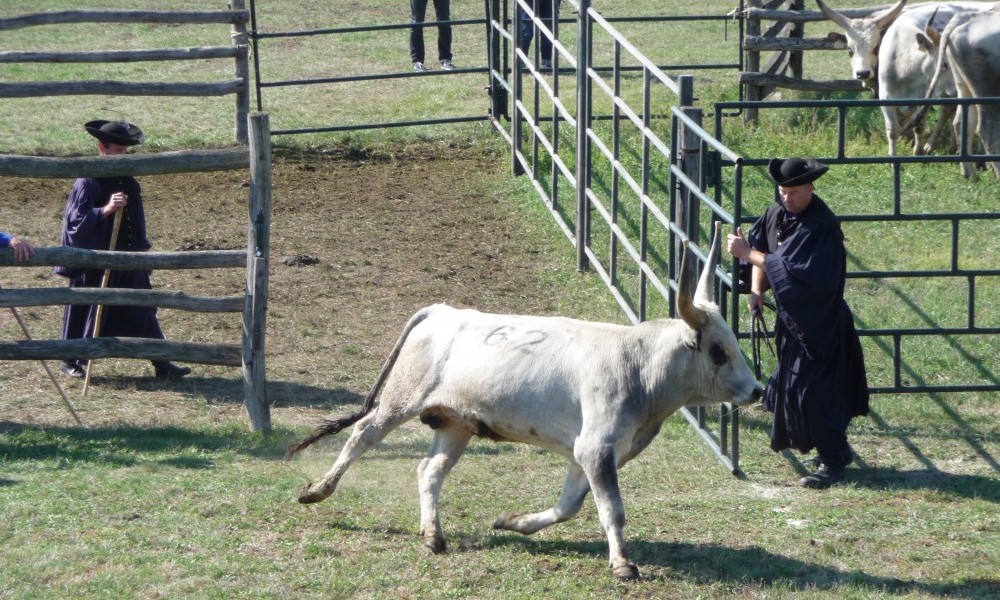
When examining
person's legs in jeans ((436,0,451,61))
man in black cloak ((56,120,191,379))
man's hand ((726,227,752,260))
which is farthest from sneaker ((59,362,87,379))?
person's legs in jeans ((436,0,451,61))

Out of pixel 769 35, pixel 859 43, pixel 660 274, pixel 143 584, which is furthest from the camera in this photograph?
pixel 769 35

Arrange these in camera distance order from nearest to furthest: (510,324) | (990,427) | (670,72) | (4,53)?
(510,324), (990,427), (4,53), (670,72)

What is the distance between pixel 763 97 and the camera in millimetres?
14781

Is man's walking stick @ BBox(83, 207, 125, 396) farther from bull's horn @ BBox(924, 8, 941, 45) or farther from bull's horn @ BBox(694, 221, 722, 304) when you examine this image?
bull's horn @ BBox(924, 8, 941, 45)

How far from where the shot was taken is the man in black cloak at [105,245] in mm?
8664

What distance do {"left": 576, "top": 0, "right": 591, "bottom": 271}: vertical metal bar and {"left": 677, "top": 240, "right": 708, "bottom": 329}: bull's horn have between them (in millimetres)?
4667

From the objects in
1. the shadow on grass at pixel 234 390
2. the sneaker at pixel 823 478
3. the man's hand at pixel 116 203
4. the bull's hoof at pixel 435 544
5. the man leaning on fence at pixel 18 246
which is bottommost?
the sneaker at pixel 823 478

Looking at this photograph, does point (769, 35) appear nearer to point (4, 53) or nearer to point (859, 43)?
point (859, 43)

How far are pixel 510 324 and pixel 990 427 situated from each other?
3.38m

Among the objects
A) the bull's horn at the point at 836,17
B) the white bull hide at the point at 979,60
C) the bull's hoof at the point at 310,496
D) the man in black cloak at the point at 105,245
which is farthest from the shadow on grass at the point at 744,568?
the bull's horn at the point at 836,17

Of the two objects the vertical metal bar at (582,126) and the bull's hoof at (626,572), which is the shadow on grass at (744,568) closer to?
the bull's hoof at (626,572)

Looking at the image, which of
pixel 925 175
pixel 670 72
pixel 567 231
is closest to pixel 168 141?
pixel 567 231

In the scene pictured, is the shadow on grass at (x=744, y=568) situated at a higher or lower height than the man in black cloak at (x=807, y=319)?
lower

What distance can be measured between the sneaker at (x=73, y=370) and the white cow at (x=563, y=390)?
3.11 m
